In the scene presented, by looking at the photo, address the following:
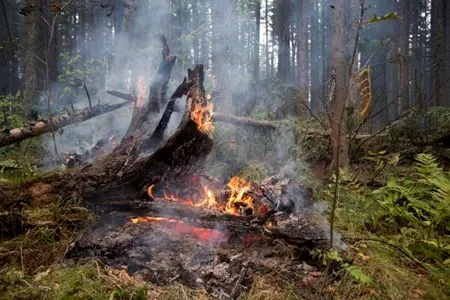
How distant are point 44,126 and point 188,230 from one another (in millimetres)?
4379

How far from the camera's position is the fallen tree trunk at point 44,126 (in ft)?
19.5

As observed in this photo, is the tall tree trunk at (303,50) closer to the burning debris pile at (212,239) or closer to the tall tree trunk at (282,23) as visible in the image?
the tall tree trunk at (282,23)

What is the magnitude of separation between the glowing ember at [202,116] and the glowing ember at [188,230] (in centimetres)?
141

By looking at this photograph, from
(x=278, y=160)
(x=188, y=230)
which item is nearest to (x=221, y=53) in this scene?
(x=278, y=160)

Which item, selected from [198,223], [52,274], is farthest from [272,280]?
[52,274]

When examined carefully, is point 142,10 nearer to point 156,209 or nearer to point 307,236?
point 156,209

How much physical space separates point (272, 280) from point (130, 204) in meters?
2.15

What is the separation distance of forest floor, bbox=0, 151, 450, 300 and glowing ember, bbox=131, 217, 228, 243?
0.72 metres

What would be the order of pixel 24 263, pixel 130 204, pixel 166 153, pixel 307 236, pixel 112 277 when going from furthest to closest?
pixel 166 153 < pixel 130 204 < pixel 307 236 < pixel 24 263 < pixel 112 277

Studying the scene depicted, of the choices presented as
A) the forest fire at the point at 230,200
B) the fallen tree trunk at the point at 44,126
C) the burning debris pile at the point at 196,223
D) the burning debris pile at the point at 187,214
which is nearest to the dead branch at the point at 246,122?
the fallen tree trunk at the point at 44,126

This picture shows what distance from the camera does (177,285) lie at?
2963 millimetres

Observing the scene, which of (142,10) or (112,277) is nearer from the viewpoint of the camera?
(112,277)

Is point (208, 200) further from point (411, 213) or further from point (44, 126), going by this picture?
point (44, 126)

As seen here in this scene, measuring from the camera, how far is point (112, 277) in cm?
301
